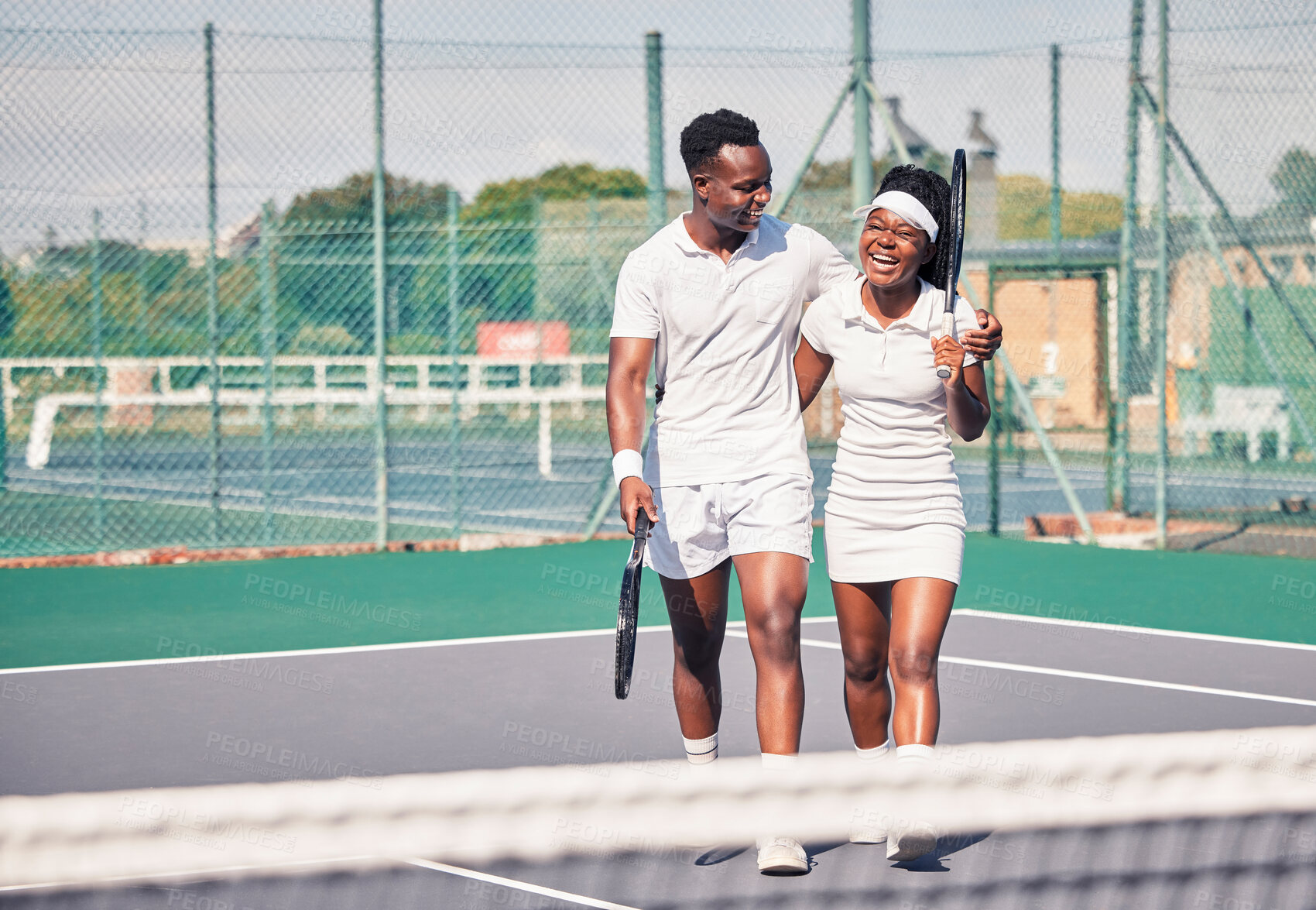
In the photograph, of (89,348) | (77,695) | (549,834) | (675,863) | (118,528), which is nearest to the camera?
(549,834)

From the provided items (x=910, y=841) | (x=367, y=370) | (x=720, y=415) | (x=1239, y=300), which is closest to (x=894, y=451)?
(x=720, y=415)

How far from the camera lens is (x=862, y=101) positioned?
32.8 ft

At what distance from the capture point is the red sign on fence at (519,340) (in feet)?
60.2

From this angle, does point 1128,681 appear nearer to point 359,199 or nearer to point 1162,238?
point 1162,238

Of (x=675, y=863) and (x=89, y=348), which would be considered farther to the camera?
(x=89, y=348)

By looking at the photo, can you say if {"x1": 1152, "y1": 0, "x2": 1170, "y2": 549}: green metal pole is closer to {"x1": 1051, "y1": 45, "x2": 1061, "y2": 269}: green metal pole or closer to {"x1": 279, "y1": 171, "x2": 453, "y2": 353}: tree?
{"x1": 1051, "y1": 45, "x2": 1061, "y2": 269}: green metal pole

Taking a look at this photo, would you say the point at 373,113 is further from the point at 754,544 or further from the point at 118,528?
the point at 754,544

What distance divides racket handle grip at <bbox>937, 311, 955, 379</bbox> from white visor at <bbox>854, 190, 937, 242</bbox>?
24 centimetres

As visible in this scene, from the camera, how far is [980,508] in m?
12.8

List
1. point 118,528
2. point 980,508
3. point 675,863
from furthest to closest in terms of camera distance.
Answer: point 980,508
point 118,528
point 675,863

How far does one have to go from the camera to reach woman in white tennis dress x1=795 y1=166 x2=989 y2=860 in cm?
383

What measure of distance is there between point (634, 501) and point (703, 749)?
2.67 feet

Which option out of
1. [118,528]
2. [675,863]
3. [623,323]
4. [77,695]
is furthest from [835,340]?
[118,528]

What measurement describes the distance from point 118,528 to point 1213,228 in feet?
27.2
